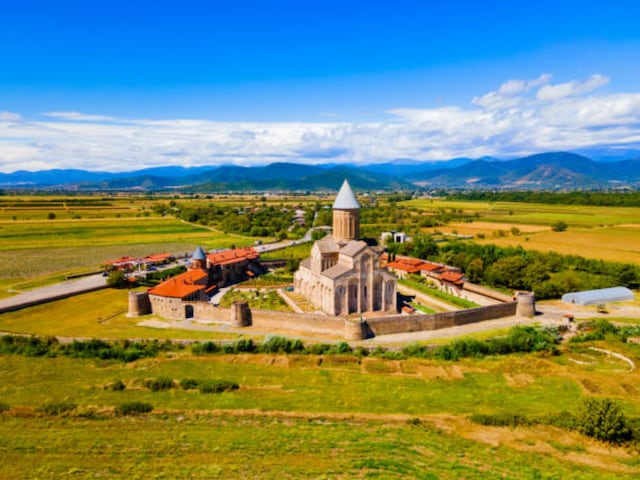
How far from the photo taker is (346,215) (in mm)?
36938

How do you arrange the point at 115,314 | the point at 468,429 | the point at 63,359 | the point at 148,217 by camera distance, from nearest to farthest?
1. the point at 468,429
2. the point at 63,359
3. the point at 115,314
4. the point at 148,217

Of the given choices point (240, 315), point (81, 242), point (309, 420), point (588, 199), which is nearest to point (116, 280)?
point (240, 315)

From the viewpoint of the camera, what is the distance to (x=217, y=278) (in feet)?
144

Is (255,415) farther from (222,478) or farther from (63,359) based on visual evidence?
(63,359)

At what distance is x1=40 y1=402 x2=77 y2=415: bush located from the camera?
1955cm

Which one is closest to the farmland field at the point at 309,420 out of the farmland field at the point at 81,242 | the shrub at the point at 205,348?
the shrub at the point at 205,348

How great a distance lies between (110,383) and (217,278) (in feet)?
70.6

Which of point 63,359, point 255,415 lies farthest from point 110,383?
point 255,415

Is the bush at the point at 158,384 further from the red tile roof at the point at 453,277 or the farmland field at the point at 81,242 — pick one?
the red tile roof at the point at 453,277

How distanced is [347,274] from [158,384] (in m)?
15.6

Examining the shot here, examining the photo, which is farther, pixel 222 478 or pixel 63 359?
pixel 63 359

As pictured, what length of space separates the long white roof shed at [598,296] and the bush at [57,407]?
38.6 meters

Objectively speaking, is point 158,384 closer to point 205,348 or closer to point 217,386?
point 217,386

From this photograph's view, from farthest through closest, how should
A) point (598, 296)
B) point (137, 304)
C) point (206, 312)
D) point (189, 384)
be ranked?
point (598, 296)
point (137, 304)
point (206, 312)
point (189, 384)
